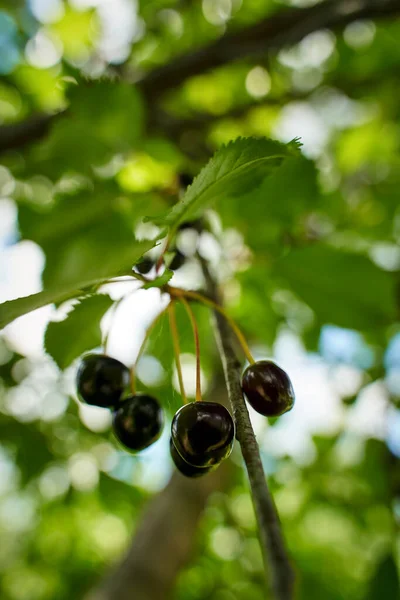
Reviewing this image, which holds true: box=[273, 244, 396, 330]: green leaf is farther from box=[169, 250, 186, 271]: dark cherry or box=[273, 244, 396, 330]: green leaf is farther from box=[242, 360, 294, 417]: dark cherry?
box=[242, 360, 294, 417]: dark cherry

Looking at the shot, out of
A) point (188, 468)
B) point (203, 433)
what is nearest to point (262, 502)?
point (203, 433)

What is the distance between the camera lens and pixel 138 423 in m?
0.88

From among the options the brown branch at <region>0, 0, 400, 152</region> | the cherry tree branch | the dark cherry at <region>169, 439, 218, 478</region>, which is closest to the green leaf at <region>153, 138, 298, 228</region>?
the dark cherry at <region>169, 439, 218, 478</region>

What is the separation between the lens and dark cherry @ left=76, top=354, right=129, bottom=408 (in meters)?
0.91

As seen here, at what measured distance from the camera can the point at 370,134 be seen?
303 cm

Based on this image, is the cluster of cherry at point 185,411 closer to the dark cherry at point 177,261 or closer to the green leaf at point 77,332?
the green leaf at point 77,332

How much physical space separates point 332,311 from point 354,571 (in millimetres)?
2747

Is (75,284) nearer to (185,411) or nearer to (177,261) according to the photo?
(185,411)

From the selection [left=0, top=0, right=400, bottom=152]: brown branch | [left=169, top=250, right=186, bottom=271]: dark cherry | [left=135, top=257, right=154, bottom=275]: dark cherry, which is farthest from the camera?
[left=0, top=0, right=400, bottom=152]: brown branch

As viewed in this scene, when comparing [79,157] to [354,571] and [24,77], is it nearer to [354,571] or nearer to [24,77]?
[24,77]

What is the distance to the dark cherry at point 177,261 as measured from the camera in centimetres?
116

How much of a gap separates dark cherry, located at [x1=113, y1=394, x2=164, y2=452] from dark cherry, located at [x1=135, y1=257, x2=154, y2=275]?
0.24 m

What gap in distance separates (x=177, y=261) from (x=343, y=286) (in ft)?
1.69

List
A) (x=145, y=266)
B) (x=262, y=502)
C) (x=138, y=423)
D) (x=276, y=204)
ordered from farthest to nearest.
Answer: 1. (x=276, y=204)
2. (x=145, y=266)
3. (x=138, y=423)
4. (x=262, y=502)
